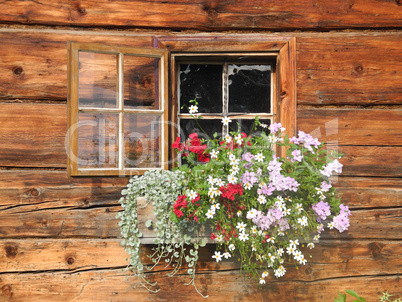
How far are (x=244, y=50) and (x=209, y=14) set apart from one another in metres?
0.34

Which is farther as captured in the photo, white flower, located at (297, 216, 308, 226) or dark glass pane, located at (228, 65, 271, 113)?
dark glass pane, located at (228, 65, 271, 113)

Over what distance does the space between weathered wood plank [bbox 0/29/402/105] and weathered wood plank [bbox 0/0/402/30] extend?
0.08 metres

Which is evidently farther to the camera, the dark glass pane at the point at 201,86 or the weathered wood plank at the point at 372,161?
the dark glass pane at the point at 201,86

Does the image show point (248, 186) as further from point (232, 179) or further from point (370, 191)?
point (370, 191)

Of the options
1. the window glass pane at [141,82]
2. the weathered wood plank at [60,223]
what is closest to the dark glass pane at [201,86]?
the window glass pane at [141,82]

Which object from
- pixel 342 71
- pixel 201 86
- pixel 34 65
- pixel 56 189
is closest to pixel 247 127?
pixel 201 86

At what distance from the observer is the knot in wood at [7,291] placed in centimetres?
245

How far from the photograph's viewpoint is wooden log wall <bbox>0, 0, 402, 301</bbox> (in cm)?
245

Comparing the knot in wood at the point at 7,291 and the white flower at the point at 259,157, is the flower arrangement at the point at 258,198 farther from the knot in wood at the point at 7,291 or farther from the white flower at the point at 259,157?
the knot in wood at the point at 7,291

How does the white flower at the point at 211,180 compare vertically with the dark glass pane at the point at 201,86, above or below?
below

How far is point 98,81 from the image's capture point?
245 centimetres

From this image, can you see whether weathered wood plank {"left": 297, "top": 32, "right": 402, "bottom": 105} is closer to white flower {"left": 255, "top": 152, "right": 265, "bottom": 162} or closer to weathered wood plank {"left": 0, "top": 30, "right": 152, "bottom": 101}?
white flower {"left": 255, "top": 152, "right": 265, "bottom": 162}

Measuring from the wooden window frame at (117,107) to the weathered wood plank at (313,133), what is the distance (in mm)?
136

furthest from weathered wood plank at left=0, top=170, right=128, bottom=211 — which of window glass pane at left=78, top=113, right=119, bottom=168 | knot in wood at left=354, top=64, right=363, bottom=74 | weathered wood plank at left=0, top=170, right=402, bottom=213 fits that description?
knot in wood at left=354, top=64, right=363, bottom=74
